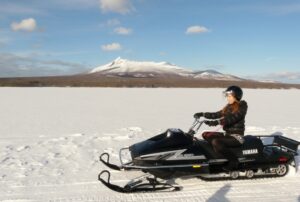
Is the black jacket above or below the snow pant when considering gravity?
above

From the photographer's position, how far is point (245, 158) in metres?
5.51

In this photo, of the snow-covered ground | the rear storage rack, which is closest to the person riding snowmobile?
the snow-covered ground

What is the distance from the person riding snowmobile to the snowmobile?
85mm

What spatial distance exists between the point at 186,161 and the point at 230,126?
90 cm

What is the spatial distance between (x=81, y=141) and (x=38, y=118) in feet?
17.3

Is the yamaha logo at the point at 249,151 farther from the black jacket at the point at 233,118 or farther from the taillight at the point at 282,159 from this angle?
the taillight at the point at 282,159

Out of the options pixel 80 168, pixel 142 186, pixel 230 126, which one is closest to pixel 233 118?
pixel 230 126

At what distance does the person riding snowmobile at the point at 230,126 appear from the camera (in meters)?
5.37

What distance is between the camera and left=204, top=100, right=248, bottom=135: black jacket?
5.38 meters

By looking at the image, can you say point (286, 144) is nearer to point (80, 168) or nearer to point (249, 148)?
point (249, 148)

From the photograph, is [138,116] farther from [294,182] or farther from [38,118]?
[294,182]

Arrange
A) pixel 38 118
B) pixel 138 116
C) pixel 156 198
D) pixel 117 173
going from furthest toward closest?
pixel 138 116
pixel 38 118
pixel 117 173
pixel 156 198

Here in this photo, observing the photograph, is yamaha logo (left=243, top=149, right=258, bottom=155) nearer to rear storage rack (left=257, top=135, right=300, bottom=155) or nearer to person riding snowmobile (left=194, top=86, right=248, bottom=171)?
person riding snowmobile (left=194, top=86, right=248, bottom=171)

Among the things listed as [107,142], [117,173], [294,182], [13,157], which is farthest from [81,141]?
[294,182]
